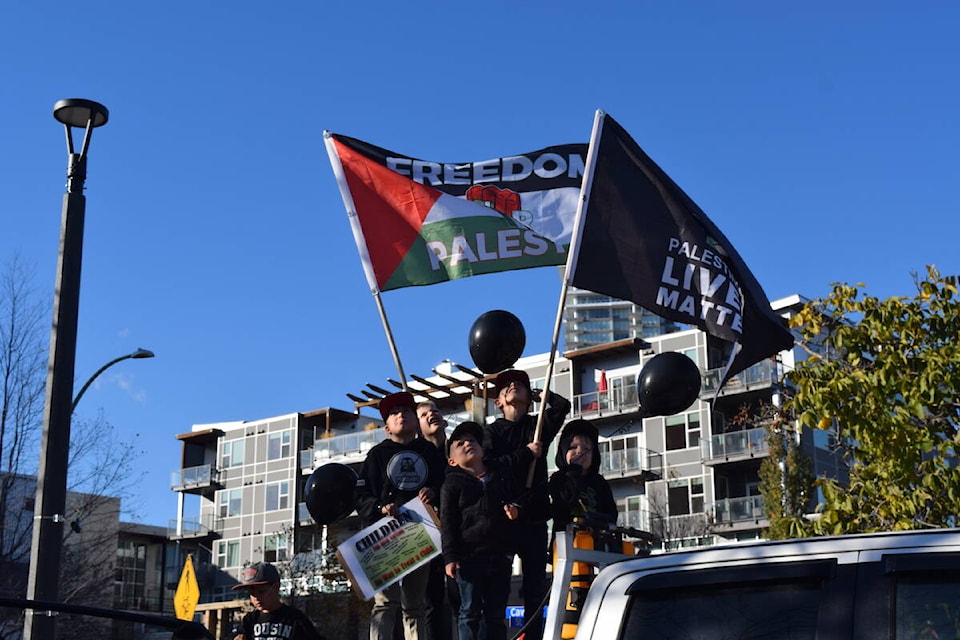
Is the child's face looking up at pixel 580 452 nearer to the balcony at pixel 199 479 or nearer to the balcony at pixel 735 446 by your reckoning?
the balcony at pixel 735 446

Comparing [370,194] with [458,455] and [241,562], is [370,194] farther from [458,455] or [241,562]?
[241,562]

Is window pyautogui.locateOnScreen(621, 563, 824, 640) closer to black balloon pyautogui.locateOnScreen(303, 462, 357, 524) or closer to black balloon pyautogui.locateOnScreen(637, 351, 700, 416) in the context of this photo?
black balloon pyautogui.locateOnScreen(637, 351, 700, 416)

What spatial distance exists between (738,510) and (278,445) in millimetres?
31989

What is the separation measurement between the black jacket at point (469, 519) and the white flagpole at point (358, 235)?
125cm

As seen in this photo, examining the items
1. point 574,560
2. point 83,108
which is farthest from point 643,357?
point 574,560

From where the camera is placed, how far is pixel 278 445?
75.5 metres

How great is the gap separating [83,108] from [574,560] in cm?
750

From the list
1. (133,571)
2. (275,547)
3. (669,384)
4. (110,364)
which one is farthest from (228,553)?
(669,384)

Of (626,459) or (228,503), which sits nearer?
(626,459)

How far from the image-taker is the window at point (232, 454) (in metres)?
77.8

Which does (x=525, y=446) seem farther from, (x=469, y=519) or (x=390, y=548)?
(x=390, y=548)

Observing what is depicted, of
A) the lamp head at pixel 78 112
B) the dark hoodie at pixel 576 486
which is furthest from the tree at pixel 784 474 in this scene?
the dark hoodie at pixel 576 486

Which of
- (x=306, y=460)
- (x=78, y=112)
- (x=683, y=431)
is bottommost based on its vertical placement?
(x=78, y=112)

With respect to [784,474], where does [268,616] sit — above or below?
below
